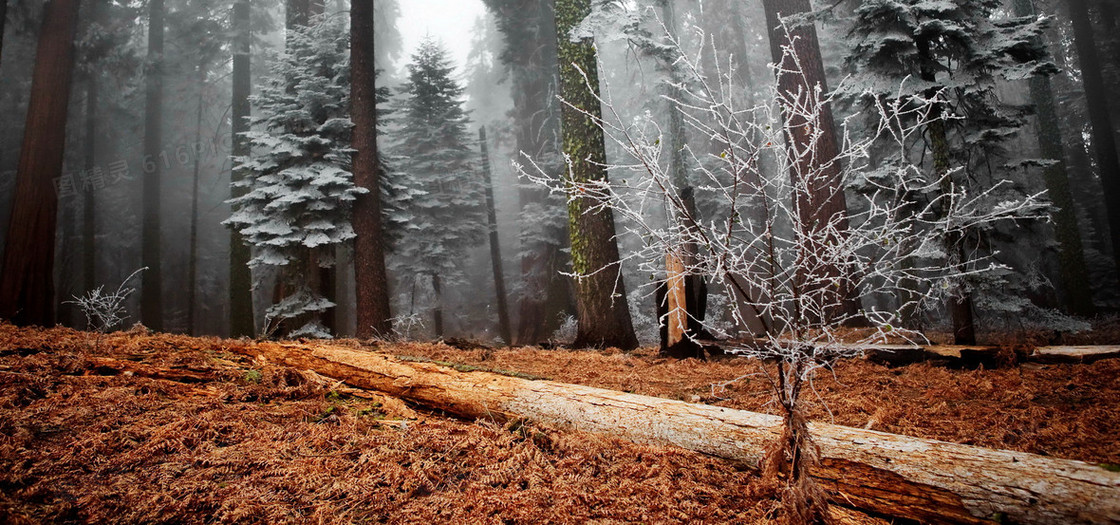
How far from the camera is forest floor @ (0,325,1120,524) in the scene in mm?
2105

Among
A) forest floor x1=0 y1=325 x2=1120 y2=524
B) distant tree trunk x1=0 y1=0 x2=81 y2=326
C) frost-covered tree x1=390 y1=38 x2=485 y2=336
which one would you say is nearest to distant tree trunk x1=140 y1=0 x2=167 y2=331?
frost-covered tree x1=390 y1=38 x2=485 y2=336

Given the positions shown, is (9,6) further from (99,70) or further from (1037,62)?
(1037,62)

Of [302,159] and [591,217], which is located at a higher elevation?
[302,159]

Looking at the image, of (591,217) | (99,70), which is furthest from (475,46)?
(591,217)

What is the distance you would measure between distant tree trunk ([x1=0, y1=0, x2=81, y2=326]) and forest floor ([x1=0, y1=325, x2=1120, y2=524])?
6.28 m

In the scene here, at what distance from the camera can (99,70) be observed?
55.4 ft

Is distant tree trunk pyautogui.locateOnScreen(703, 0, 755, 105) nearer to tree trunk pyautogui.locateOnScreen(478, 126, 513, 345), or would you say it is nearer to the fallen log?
tree trunk pyautogui.locateOnScreen(478, 126, 513, 345)

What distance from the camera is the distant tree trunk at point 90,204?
18.9m

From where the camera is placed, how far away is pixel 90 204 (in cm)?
1936

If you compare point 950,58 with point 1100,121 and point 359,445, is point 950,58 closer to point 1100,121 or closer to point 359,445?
point 359,445

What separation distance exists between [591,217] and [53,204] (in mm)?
10480

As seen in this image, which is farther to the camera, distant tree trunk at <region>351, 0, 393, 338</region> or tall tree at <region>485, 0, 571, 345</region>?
tall tree at <region>485, 0, 571, 345</region>

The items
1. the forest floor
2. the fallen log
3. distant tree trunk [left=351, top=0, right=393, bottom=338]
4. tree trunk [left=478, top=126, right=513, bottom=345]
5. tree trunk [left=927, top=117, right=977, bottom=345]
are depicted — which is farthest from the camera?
tree trunk [left=478, top=126, right=513, bottom=345]

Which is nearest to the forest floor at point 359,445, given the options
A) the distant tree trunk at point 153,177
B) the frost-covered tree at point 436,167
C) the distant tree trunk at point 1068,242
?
the distant tree trunk at point 1068,242
